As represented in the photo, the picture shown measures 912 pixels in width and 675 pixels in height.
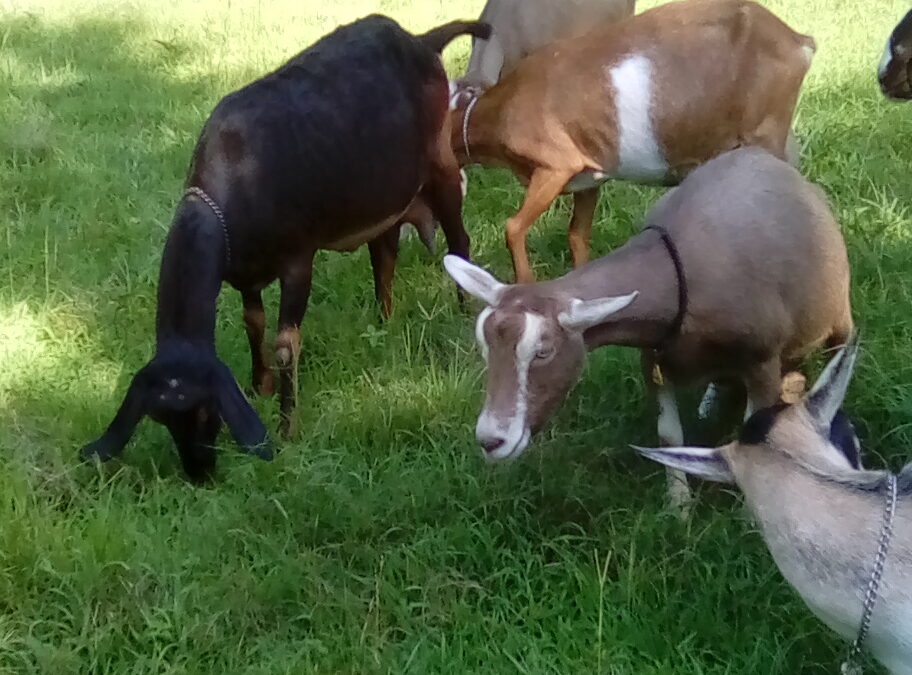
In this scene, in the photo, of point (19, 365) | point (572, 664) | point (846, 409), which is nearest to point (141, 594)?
point (572, 664)

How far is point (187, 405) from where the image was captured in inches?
128

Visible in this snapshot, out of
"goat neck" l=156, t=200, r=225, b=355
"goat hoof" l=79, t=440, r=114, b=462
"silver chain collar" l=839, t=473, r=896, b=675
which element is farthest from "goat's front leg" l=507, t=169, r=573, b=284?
"silver chain collar" l=839, t=473, r=896, b=675

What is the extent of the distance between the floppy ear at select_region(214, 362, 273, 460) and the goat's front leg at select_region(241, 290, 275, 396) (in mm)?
656

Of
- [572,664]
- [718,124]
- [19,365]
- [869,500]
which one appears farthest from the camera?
[718,124]

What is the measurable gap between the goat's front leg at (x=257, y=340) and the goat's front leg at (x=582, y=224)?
1.42 meters

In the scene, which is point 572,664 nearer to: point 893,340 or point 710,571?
point 710,571

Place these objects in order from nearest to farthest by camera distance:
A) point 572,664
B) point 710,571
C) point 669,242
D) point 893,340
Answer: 1. point 572,664
2. point 710,571
3. point 669,242
4. point 893,340

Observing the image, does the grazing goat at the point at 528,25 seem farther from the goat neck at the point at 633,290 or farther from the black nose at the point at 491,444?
the black nose at the point at 491,444

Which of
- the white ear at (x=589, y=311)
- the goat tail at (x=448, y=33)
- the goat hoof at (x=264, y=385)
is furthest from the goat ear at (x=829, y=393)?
the goat tail at (x=448, y=33)

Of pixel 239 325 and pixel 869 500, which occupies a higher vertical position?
pixel 869 500

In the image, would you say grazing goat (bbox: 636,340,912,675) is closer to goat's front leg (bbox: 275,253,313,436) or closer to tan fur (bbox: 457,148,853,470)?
tan fur (bbox: 457,148,853,470)

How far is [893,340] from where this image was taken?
3.70 meters

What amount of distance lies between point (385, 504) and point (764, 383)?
1159 millimetres

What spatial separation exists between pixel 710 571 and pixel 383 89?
216 cm
